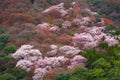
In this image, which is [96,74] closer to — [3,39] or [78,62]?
[78,62]

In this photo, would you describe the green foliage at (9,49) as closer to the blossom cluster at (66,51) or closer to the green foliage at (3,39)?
the green foliage at (3,39)

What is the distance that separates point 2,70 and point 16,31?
6.45 metres

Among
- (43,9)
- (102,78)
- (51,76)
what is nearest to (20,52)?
(51,76)

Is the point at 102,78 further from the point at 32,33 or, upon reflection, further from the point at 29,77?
the point at 32,33

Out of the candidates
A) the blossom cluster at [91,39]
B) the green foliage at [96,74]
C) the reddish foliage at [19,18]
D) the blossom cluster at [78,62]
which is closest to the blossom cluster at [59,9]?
the reddish foliage at [19,18]

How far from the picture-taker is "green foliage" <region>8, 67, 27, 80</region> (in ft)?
73.6

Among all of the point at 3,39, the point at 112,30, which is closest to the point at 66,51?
the point at 3,39

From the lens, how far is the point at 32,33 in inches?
1097

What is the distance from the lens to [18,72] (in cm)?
2281

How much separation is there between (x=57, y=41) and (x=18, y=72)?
19.9ft

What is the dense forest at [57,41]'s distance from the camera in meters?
21.9

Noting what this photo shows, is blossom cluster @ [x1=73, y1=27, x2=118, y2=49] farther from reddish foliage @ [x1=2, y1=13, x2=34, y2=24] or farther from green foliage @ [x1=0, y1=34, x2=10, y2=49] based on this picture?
green foliage @ [x1=0, y1=34, x2=10, y2=49]

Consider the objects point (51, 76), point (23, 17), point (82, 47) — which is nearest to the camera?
point (51, 76)

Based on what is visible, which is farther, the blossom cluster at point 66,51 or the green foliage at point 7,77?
the blossom cluster at point 66,51
